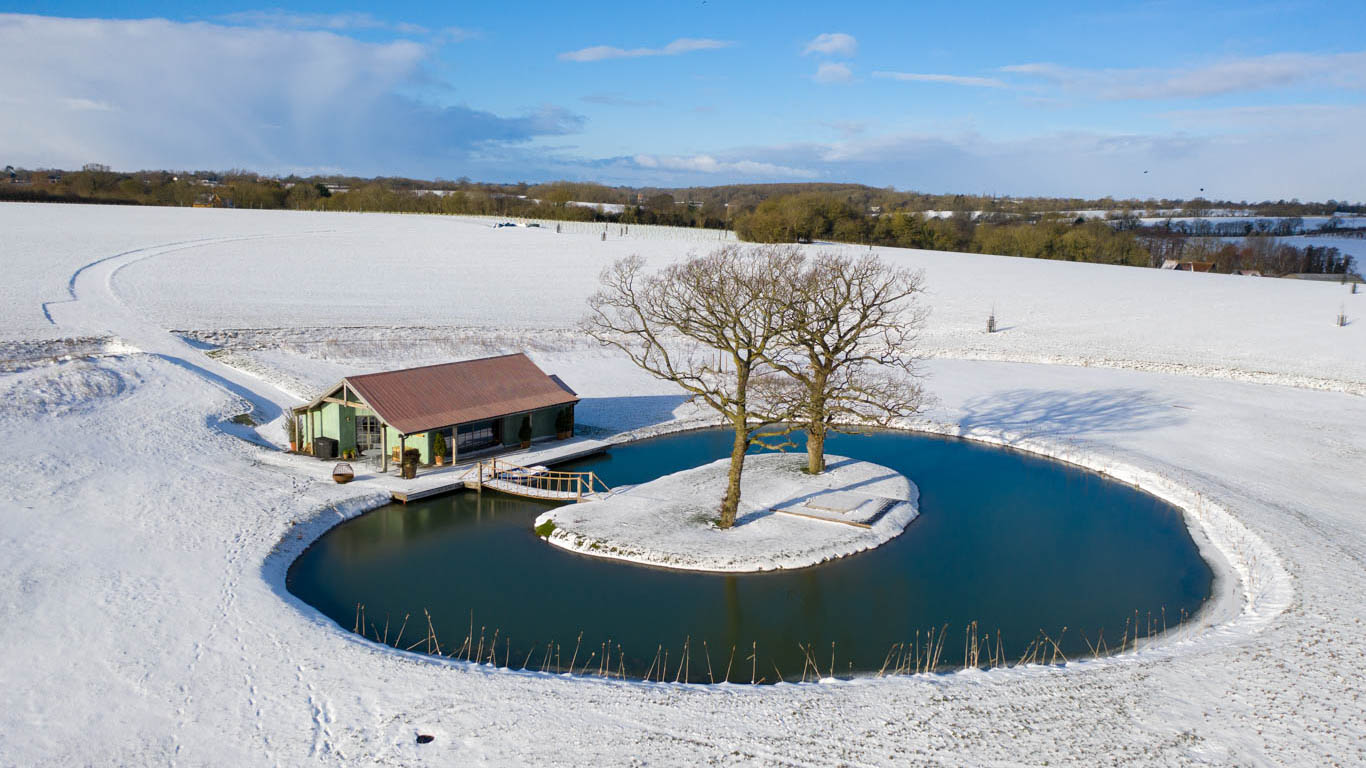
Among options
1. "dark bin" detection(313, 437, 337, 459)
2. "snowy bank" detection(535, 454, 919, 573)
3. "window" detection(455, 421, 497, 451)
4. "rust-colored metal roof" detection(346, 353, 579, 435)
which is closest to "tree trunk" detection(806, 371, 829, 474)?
"snowy bank" detection(535, 454, 919, 573)

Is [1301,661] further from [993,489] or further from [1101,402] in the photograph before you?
[1101,402]

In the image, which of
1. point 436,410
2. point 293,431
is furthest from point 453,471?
point 293,431

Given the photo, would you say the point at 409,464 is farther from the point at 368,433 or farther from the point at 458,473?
the point at 368,433

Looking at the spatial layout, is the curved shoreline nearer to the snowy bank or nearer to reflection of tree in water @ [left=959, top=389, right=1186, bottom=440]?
reflection of tree in water @ [left=959, top=389, right=1186, bottom=440]

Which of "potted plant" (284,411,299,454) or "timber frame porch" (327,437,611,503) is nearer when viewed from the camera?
"timber frame porch" (327,437,611,503)

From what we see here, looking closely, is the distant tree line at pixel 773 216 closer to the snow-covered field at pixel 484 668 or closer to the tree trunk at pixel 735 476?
the snow-covered field at pixel 484 668

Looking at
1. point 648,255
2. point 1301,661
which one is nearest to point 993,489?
point 1301,661
